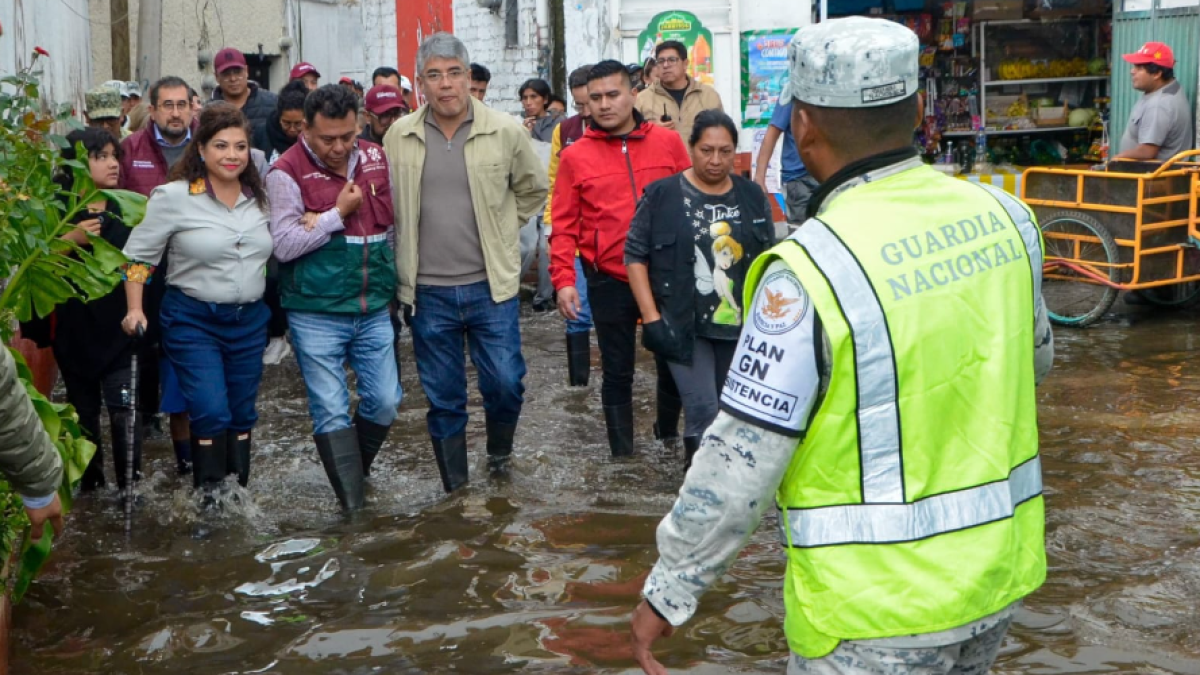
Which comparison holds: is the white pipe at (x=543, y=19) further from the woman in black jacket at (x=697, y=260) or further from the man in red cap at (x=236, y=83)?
the woman in black jacket at (x=697, y=260)

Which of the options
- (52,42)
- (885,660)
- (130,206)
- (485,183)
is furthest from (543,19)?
(885,660)

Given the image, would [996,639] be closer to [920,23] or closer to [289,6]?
[920,23]

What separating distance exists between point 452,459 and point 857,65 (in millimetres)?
4495

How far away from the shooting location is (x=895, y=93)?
2.49m

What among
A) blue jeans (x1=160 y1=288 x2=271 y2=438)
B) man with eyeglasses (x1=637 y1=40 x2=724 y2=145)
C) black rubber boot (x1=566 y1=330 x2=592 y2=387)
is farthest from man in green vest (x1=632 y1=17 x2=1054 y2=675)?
man with eyeglasses (x1=637 y1=40 x2=724 y2=145)

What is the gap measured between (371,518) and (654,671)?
395cm

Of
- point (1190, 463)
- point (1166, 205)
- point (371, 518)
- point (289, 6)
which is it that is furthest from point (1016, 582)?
point (289, 6)

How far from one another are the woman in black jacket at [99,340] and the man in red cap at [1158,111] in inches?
302

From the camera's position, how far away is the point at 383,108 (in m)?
8.98

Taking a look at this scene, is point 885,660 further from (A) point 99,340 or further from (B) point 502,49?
(B) point 502,49

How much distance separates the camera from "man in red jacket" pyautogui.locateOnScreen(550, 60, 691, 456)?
6770 mm

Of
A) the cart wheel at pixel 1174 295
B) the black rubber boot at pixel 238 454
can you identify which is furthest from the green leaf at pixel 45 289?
the cart wheel at pixel 1174 295

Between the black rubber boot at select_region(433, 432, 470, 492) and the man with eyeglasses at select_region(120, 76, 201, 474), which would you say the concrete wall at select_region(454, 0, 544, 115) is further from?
the black rubber boot at select_region(433, 432, 470, 492)

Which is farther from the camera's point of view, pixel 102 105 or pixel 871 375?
pixel 102 105
